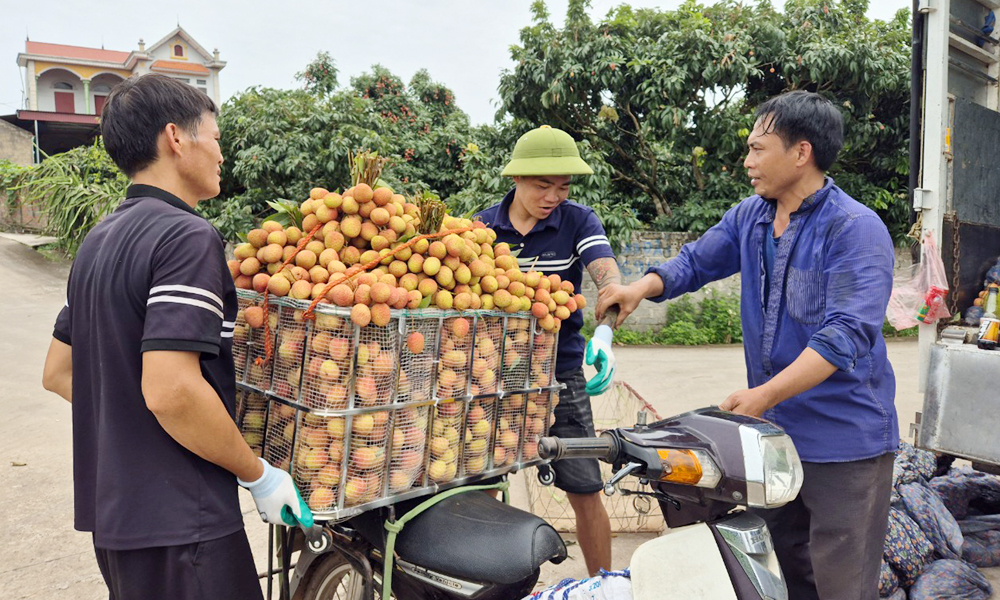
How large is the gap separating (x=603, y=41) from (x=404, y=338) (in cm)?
968

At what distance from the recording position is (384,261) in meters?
1.94

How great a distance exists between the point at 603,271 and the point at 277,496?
60.1 inches

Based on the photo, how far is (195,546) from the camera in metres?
1.66

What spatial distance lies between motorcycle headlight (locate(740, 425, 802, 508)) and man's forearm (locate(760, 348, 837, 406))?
35 centimetres

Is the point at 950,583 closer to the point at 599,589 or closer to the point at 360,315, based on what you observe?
the point at 599,589

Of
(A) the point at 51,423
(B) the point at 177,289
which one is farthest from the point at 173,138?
(A) the point at 51,423

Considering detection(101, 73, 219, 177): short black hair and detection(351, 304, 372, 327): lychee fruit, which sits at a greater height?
detection(101, 73, 219, 177): short black hair

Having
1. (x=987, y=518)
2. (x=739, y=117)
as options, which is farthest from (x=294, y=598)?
(x=739, y=117)

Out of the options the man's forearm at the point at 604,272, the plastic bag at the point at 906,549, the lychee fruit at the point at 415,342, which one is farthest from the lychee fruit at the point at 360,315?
the plastic bag at the point at 906,549

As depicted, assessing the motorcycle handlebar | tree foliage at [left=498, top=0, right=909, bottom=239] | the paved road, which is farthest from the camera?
tree foliage at [left=498, top=0, right=909, bottom=239]

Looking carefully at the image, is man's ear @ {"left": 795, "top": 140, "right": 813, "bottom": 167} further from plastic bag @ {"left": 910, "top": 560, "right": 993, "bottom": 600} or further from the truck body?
plastic bag @ {"left": 910, "top": 560, "right": 993, "bottom": 600}

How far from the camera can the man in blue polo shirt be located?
284 centimetres

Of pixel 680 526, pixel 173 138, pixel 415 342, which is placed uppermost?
pixel 173 138

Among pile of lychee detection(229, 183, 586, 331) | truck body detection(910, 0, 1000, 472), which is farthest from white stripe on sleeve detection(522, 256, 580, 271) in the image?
truck body detection(910, 0, 1000, 472)
